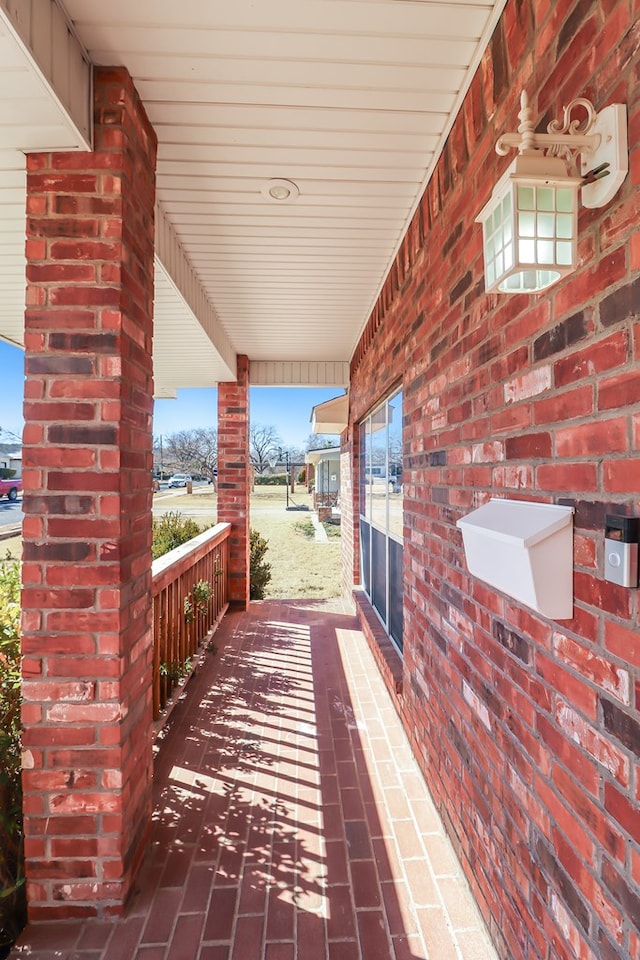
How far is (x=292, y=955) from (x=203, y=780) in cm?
97

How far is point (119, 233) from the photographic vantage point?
1.58m

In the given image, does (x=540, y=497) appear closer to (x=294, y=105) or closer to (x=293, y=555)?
(x=294, y=105)

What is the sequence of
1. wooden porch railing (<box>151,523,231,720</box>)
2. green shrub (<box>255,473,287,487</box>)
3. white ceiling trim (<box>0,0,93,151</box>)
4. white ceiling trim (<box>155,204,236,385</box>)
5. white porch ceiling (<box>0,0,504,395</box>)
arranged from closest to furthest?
white ceiling trim (<box>0,0,93,151</box>) → white porch ceiling (<box>0,0,504,395</box>) → white ceiling trim (<box>155,204,236,385</box>) → wooden porch railing (<box>151,523,231,720</box>) → green shrub (<box>255,473,287,487</box>)

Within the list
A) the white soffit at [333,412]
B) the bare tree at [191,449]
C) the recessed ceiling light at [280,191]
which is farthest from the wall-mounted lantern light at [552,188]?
the bare tree at [191,449]

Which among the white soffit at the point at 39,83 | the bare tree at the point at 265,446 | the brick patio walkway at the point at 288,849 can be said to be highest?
the bare tree at the point at 265,446

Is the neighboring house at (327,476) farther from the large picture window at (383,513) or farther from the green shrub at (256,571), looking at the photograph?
the large picture window at (383,513)

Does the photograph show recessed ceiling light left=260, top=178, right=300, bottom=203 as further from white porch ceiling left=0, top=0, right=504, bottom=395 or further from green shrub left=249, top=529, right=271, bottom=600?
green shrub left=249, top=529, right=271, bottom=600

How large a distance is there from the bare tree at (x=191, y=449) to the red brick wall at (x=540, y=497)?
3214 centimetres

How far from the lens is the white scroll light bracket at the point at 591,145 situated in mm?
893

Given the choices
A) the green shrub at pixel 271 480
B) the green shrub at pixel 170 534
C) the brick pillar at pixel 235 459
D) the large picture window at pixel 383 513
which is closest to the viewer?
the large picture window at pixel 383 513

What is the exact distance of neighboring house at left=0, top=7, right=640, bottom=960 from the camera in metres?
0.98

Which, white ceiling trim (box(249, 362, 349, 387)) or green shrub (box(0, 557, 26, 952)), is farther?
white ceiling trim (box(249, 362, 349, 387))

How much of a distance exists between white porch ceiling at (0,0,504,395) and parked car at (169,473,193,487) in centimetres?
2921

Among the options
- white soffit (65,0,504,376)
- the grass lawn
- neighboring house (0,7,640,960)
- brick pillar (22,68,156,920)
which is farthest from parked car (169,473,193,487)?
brick pillar (22,68,156,920)
